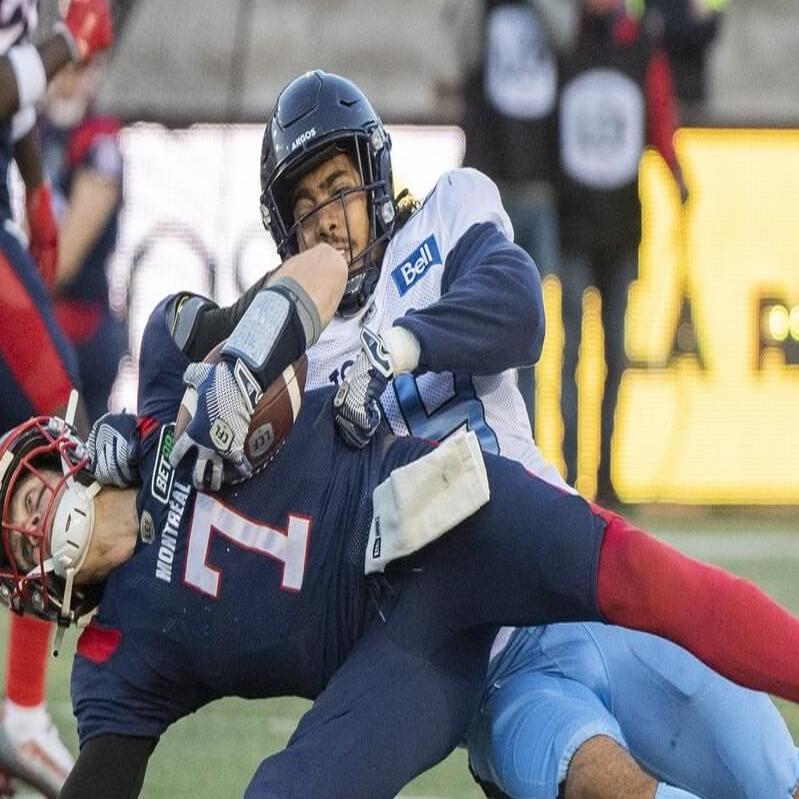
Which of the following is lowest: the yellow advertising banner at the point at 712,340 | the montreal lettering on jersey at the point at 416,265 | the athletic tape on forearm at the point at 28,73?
the yellow advertising banner at the point at 712,340

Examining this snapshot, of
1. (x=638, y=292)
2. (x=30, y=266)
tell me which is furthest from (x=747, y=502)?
(x=30, y=266)

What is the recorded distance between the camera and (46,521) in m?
3.00

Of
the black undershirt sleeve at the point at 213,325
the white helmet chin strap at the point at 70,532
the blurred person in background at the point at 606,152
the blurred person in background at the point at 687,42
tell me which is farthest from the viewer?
the blurred person in background at the point at 687,42

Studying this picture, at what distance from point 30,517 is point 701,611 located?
1027 millimetres

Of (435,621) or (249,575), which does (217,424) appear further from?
(435,621)

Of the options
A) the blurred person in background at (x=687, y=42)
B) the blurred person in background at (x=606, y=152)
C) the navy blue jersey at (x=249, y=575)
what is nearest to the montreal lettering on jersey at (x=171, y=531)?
the navy blue jersey at (x=249, y=575)

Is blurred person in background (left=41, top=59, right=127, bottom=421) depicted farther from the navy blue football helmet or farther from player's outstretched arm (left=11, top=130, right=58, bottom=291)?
the navy blue football helmet

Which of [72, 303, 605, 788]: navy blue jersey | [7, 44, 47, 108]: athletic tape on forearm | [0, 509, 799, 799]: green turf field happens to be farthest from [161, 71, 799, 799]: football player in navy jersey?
[7, 44, 47, 108]: athletic tape on forearm

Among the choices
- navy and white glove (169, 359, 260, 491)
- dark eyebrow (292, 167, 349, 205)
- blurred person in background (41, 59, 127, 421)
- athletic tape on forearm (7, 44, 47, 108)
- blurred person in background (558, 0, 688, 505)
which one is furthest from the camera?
blurred person in background (558, 0, 688, 505)

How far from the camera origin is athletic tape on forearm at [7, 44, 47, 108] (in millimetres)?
4520

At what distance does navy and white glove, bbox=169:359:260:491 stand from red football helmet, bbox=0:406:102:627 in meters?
0.23

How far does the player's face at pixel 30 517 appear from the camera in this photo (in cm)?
300

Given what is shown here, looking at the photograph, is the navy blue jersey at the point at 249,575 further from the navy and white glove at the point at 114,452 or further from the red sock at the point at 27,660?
the red sock at the point at 27,660

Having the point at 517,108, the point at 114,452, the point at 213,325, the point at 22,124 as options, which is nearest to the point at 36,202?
the point at 22,124
